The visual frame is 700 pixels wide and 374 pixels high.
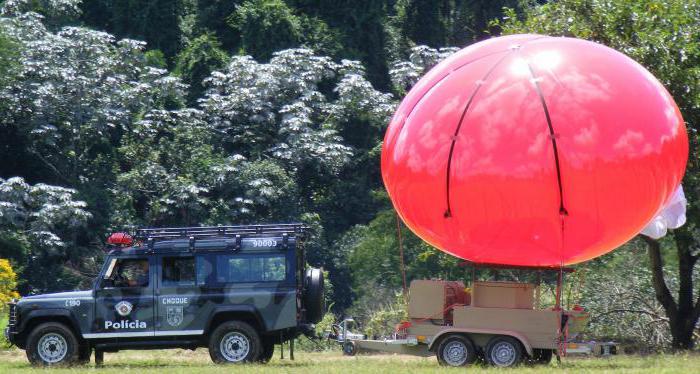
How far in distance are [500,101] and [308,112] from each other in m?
21.3

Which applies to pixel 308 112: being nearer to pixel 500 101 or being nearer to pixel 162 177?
pixel 162 177

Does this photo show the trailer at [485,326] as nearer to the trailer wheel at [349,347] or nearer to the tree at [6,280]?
the trailer wheel at [349,347]

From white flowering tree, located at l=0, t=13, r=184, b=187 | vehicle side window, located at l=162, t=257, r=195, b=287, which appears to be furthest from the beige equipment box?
white flowering tree, located at l=0, t=13, r=184, b=187

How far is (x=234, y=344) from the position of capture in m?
19.9

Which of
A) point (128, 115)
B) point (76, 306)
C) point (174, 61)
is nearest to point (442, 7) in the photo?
point (174, 61)

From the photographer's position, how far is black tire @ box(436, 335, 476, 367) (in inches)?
738

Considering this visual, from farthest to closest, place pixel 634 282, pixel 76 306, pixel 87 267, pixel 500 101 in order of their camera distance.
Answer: pixel 87 267, pixel 634 282, pixel 76 306, pixel 500 101

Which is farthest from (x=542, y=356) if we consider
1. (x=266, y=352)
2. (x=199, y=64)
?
(x=199, y=64)

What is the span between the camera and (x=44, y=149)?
37.1 metres

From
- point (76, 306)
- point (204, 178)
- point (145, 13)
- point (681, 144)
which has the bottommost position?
point (76, 306)

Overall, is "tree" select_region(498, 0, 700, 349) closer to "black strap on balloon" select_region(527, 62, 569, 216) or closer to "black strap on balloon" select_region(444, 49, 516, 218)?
"black strap on balloon" select_region(444, 49, 516, 218)

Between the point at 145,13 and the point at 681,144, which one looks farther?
the point at 145,13

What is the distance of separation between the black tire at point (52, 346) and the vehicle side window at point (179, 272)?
5.83ft

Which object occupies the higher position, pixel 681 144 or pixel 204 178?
pixel 204 178
